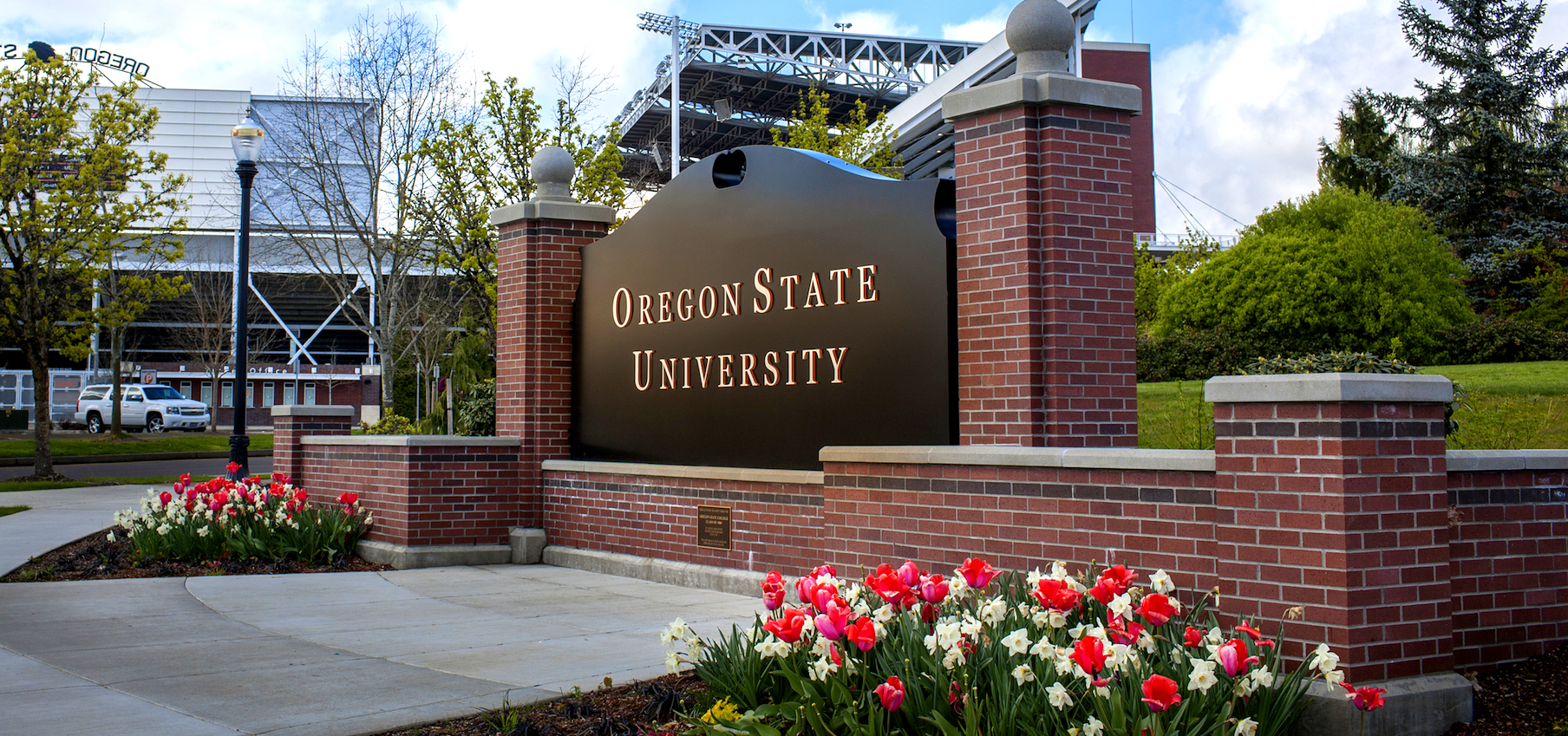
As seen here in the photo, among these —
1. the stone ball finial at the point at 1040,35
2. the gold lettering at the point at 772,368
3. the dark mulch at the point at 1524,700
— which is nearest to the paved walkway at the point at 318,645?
the gold lettering at the point at 772,368

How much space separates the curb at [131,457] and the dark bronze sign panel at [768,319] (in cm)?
1972

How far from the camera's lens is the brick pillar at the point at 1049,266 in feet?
21.0

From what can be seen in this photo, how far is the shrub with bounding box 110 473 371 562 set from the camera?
10.4m

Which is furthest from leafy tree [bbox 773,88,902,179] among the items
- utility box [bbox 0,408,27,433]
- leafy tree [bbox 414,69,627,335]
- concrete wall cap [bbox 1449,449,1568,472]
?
utility box [bbox 0,408,27,433]

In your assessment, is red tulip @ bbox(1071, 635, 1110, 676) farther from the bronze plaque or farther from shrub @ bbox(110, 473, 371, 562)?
shrub @ bbox(110, 473, 371, 562)

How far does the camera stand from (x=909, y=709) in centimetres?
387

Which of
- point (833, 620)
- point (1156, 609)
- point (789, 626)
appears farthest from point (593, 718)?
point (1156, 609)

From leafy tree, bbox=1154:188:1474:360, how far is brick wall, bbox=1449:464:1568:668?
1978 centimetres

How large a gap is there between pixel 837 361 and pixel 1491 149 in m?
31.2

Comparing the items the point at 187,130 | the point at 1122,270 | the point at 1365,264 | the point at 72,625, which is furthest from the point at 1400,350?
the point at 187,130

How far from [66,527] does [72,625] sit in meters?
7.41

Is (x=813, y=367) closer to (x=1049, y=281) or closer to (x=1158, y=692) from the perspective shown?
(x=1049, y=281)

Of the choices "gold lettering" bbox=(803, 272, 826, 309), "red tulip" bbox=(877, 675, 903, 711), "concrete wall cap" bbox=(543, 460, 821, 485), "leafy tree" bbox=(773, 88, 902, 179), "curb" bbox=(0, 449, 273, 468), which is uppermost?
"leafy tree" bbox=(773, 88, 902, 179)

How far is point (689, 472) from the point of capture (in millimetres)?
Answer: 8844
